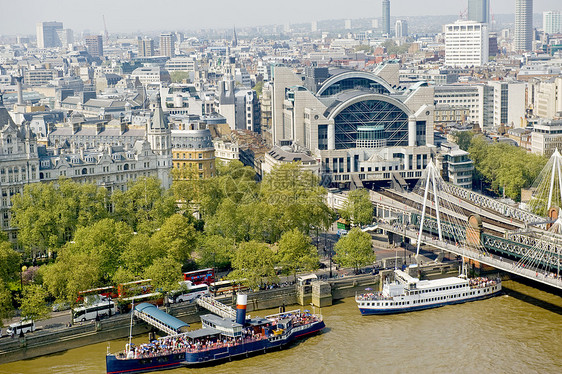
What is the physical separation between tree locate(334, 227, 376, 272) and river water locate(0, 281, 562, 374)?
6.11 m

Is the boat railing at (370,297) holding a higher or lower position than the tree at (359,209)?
lower

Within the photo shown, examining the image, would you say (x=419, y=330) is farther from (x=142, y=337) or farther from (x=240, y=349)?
(x=142, y=337)

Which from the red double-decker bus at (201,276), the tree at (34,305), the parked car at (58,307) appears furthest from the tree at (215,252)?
the tree at (34,305)

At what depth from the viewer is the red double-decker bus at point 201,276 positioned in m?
65.7

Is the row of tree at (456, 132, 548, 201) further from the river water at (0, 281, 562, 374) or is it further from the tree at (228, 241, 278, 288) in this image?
the tree at (228, 241, 278, 288)

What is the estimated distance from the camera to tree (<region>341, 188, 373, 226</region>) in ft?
267

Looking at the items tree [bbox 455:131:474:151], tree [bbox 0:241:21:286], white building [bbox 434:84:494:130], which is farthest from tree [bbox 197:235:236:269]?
white building [bbox 434:84:494:130]

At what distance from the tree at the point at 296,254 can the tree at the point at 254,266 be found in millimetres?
1863

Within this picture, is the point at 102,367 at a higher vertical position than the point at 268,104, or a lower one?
lower

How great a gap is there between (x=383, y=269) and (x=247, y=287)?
1066 centimetres

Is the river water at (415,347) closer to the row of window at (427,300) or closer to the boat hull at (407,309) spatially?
the boat hull at (407,309)

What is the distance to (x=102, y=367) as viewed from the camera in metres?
53.4

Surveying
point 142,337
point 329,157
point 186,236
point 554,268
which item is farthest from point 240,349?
point 329,157

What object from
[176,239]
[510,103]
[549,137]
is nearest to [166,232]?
[176,239]
